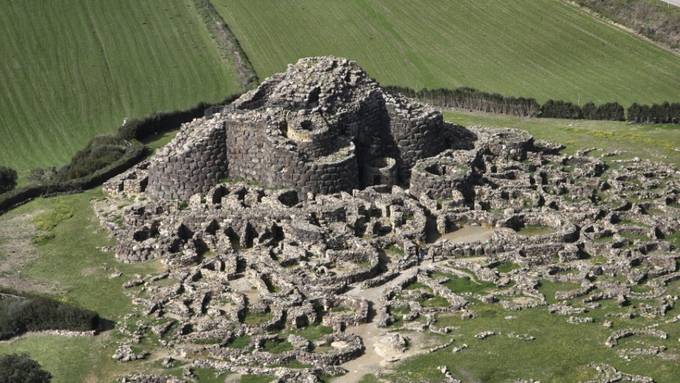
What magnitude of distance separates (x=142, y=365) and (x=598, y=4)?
96.0 metres

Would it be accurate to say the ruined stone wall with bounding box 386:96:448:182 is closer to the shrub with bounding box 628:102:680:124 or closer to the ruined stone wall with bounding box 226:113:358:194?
the ruined stone wall with bounding box 226:113:358:194

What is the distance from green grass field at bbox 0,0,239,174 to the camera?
330ft

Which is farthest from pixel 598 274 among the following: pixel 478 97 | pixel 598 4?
pixel 598 4

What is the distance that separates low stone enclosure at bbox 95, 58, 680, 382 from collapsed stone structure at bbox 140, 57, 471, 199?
121 millimetres

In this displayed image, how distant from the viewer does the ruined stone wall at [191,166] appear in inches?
2657

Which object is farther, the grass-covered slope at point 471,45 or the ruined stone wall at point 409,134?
the grass-covered slope at point 471,45

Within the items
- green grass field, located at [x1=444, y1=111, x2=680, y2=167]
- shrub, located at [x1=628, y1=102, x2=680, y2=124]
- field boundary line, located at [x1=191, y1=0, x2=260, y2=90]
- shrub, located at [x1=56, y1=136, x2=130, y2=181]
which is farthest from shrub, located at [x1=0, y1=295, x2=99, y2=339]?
field boundary line, located at [x1=191, y1=0, x2=260, y2=90]

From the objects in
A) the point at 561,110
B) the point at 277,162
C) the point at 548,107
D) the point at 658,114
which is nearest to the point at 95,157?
the point at 277,162

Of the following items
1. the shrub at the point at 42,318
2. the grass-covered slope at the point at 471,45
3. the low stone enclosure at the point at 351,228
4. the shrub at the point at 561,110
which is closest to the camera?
the low stone enclosure at the point at 351,228

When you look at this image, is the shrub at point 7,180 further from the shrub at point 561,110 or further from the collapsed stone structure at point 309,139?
the shrub at point 561,110

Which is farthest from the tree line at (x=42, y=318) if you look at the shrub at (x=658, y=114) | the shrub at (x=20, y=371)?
the shrub at (x=658, y=114)

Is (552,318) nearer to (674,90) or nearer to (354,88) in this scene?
(354,88)

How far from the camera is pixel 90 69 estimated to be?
4454 inches

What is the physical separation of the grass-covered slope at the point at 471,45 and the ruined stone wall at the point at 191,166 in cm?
4454
